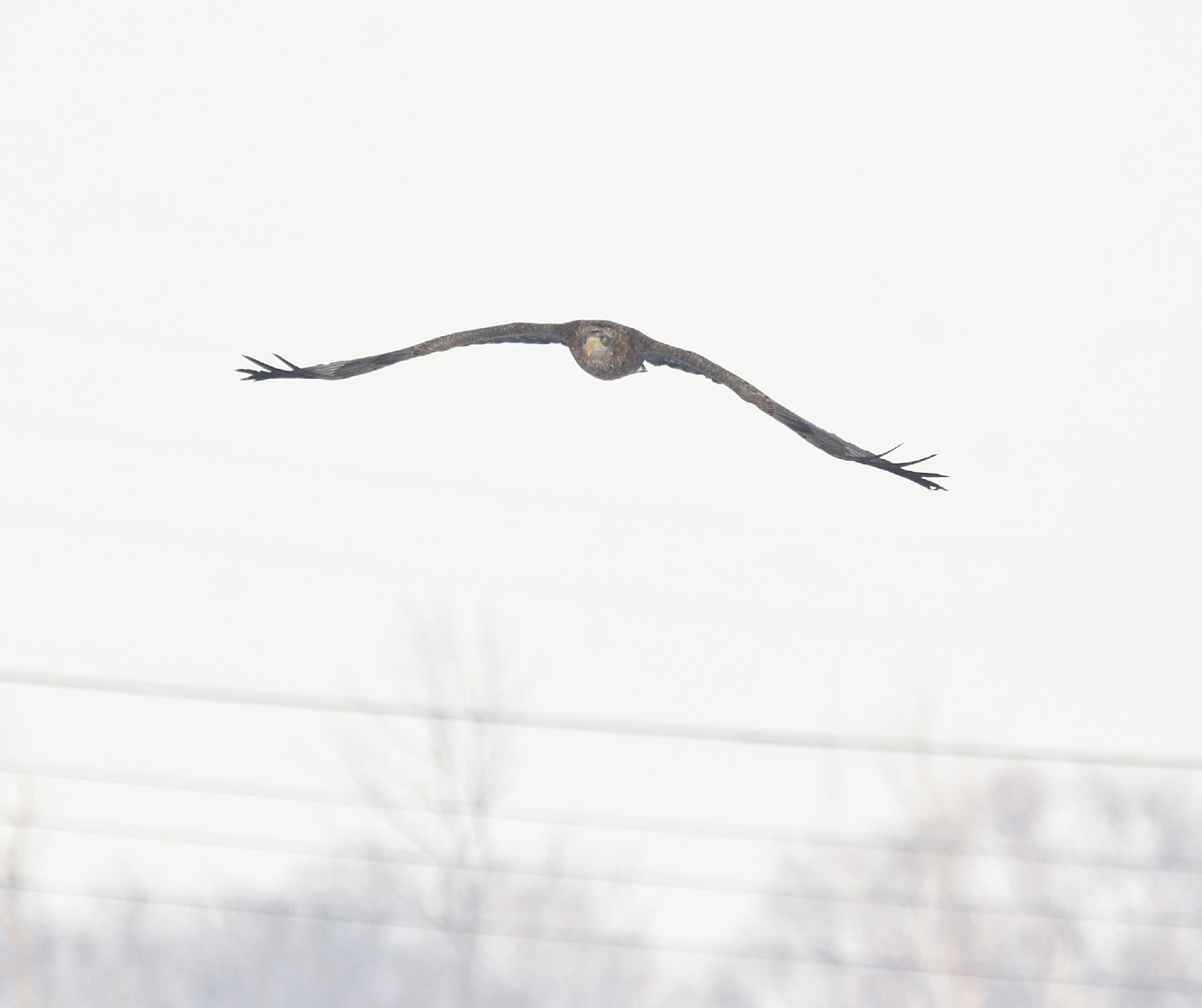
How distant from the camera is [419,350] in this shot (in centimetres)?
1080

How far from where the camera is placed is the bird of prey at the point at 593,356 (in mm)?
10547

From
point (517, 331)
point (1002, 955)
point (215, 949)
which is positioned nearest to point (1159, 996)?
point (1002, 955)

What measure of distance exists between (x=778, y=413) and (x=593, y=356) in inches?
40.1

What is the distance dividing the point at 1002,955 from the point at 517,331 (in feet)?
70.9

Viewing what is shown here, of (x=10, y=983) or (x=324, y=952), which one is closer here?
(x=10, y=983)

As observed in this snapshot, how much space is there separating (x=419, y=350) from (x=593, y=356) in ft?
3.10

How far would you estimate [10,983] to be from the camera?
2797 cm

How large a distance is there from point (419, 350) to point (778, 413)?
6.38 ft

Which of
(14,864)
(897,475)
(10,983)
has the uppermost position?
(897,475)

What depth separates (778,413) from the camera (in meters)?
10.3

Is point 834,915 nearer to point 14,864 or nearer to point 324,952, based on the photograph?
point 324,952

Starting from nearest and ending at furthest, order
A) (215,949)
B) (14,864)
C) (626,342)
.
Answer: (626,342) < (14,864) < (215,949)

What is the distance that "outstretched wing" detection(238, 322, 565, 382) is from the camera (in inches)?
420

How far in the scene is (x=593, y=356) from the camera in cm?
1060
